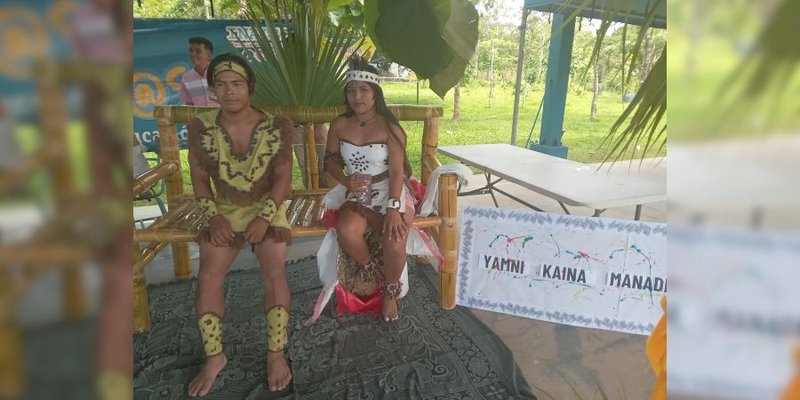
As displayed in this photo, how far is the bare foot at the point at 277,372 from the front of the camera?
175 cm

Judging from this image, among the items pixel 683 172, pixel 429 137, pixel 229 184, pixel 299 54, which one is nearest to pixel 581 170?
pixel 429 137

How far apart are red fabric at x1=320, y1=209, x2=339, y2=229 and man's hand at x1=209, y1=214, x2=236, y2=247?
0.40m

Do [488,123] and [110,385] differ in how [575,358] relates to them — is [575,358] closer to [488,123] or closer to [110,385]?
[110,385]

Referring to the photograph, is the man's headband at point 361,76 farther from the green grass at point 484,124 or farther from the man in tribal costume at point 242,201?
the green grass at point 484,124

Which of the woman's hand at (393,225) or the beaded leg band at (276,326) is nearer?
the beaded leg band at (276,326)

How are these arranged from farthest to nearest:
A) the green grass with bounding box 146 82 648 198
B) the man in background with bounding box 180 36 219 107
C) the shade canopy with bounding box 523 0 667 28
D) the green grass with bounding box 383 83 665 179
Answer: the green grass with bounding box 383 83 665 179 → the green grass with bounding box 146 82 648 198 → the man in background with bounding box 180 36 219 107 → the shade canopy with bounding box 523 0 667 28

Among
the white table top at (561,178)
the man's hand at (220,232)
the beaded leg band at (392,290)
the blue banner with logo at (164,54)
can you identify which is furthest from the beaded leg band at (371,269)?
the blue banner with logo at (164,54)

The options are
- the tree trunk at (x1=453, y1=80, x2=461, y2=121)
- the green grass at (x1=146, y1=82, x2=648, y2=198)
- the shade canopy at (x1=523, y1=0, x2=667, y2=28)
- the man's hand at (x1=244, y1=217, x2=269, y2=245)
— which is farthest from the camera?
the tree trunk at (x1=453, y1=80, x2=461, y2=121)

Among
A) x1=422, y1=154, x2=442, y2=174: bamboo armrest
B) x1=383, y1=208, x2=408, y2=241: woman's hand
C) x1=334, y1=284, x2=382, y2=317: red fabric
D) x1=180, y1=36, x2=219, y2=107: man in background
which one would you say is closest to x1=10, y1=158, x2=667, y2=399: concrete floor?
x1=334, y1=284, x2=382, y2=317: red fabric

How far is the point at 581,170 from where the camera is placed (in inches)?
126

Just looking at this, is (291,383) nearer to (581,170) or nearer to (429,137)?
(429,137)

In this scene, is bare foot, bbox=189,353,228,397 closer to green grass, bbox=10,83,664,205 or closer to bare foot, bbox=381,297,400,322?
bare foot, bbox=381,297,400,322

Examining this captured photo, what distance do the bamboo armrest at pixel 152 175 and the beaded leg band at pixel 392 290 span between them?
108 cm

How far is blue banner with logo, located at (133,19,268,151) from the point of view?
3.80m
